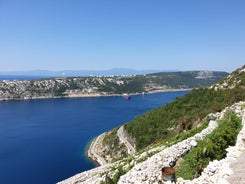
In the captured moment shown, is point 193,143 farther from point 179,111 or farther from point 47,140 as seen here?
point 47,140

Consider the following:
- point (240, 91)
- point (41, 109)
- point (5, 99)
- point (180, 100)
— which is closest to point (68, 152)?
point (180, 100)

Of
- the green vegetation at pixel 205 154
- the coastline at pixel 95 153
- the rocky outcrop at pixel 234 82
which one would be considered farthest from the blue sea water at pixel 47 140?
the green vegetation at pixel 205 154

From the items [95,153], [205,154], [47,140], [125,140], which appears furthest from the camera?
[47,140]

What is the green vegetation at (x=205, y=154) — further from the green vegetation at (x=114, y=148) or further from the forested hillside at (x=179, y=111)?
the green vegetation at (x=114, y=148)

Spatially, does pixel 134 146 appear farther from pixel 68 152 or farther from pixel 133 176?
pixel 133 176

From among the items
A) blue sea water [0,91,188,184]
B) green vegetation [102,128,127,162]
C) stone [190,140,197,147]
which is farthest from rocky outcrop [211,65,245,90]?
stone [190,140,197,147]

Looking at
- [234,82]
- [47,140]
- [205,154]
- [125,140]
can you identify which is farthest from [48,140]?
[205,154]

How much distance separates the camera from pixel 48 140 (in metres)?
69.4

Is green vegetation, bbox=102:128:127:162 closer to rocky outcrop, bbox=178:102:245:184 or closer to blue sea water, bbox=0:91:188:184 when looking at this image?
blue sea water, bbox=0:91:188:184

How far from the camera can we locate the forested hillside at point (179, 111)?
45.2m

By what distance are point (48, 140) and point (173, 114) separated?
37.3 metres

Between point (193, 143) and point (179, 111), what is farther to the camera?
point (179, 111)

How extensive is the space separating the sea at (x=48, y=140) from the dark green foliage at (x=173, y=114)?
37.9 ft

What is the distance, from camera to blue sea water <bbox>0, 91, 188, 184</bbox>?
4796cm
